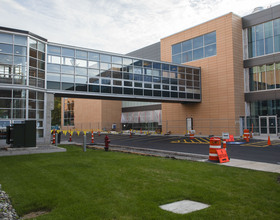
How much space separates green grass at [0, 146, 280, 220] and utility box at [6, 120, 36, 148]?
632cm

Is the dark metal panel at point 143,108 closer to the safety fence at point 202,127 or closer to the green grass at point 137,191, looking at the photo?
the safety fence at point 202,127

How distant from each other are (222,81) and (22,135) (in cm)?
2499

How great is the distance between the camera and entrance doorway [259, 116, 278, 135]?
28859 mm

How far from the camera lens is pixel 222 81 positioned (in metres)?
32.1

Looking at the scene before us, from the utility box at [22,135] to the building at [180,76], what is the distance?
2857 mm

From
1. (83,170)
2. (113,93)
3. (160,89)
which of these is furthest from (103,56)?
(83,170)

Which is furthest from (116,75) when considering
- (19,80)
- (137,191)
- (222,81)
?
(137,191)

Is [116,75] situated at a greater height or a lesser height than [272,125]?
greater

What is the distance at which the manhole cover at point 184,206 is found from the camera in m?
4.91

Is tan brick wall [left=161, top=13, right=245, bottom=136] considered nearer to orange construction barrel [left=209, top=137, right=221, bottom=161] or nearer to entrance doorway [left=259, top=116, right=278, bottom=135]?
entrance doorway [left=259, top=116, right=278, bottom=135]

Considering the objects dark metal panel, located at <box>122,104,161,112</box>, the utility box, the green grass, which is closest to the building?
the utility box

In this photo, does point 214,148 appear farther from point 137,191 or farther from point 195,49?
point 195,49

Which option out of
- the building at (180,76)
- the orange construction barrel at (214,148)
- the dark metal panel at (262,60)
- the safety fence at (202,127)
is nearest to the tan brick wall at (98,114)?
the safety fence at (202,127)

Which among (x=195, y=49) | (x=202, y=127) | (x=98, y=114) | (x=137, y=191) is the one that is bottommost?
(x=137, y=191)
